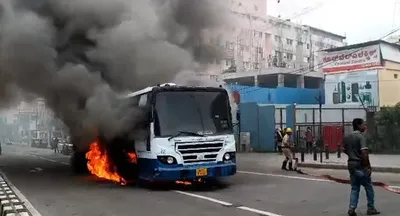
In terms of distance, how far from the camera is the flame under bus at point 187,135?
11.4 meters

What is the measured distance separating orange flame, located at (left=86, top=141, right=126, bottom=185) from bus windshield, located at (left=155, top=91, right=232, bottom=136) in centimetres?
324

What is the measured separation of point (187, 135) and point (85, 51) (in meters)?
6.35

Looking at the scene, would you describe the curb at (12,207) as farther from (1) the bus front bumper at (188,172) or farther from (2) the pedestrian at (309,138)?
(2) the pedestrian at (309,138)

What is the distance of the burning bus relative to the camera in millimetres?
11383

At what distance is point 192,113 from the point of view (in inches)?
462

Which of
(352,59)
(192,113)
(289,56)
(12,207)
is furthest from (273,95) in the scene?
(289,56)

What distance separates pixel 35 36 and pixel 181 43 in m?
4.97

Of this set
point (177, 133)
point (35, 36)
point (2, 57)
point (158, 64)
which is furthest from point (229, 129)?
point (2, 57)

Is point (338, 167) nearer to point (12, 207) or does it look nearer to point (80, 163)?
point (80, 163)

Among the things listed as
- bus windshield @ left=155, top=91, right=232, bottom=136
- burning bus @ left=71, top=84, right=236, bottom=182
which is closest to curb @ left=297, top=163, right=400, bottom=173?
burning bus @ left=71, top=84, right=236, bottom=182

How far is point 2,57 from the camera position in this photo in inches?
628

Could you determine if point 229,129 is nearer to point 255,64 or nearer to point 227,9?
point 227,9

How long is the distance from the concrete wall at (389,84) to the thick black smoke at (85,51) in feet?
74.2

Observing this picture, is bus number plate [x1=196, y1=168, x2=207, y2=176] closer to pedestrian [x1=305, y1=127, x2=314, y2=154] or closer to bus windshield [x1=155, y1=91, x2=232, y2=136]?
bus windshield [x1=155, y1=91, x2=232, y2=136]
